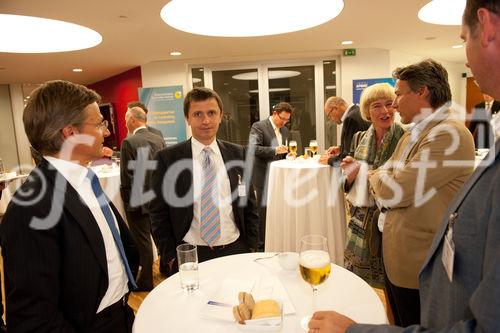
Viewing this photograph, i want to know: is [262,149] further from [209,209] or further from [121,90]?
[121,90]

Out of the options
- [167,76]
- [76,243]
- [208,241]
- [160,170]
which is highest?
[167,76]

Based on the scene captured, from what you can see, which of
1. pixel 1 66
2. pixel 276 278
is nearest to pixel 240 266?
pixel 276 278

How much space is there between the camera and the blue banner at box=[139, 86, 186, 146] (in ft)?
23.7

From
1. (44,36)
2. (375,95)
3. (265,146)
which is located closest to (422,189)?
(375,95)

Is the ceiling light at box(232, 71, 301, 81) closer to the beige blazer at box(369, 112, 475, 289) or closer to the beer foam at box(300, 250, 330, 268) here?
the beige blazer at box(369, 112, 475, 289)

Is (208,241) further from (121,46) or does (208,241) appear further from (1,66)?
(1,66)

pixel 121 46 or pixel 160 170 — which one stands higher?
pixel 121 46

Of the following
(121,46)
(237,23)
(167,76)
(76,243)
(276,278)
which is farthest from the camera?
(167,76)

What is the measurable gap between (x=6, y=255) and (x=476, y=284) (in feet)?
4.05

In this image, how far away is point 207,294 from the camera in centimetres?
123

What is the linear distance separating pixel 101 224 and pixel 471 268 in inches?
46.1

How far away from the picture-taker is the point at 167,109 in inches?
288

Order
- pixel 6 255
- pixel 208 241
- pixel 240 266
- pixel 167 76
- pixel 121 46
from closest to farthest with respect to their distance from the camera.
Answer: pixel 6 255
pixel 240 266
pixel 208 241
pixel 121 46
pixel 167 76

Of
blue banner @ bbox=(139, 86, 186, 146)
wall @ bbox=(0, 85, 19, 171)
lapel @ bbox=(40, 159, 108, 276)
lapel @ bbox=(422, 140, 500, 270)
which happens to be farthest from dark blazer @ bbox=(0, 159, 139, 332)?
wall @ bbox=(0, 85, 19, 171)
